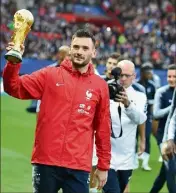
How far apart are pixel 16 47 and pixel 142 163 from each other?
24.4 ft

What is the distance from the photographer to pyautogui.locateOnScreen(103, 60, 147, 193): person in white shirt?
6.55 meters

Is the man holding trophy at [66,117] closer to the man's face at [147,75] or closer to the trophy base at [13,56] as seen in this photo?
the trophy base at [13,56]

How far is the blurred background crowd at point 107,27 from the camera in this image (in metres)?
31.7

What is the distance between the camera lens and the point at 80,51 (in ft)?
16.1

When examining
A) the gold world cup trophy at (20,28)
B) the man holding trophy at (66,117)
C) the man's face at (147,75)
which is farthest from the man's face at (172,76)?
the gold world cup trophy at (20,28)

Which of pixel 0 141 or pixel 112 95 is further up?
pixel 112 95

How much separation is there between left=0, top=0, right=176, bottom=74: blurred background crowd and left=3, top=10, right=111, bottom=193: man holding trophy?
19139 mm

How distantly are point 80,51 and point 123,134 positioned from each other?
202 cm

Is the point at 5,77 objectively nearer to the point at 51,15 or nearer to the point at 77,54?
the point at 77,54

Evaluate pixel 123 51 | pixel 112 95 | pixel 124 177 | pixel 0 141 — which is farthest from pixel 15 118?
pixel 123 51

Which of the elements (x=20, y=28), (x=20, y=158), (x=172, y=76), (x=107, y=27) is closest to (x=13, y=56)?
(x=20, y=28)

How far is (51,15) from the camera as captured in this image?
121 feet

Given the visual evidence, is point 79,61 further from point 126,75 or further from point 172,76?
point 172,76

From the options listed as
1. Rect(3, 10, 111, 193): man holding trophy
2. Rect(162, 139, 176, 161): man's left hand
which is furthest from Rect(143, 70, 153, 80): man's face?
Rect(3, 10, 111, 193): man holding trophy
